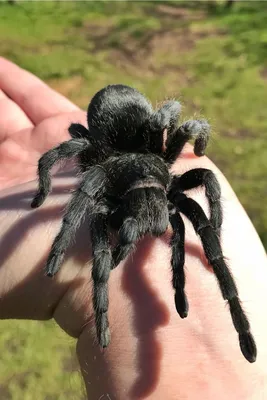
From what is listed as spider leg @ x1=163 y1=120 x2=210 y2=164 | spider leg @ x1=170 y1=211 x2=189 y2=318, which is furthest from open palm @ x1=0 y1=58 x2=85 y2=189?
spider leg @ x1=170 y1=211 x2=189 y2=318

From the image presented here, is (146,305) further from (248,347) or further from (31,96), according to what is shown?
(31,96)

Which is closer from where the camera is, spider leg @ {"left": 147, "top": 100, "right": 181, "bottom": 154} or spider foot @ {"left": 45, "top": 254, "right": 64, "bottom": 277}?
spider foot @ {"left": 45, "top": 254, "right": 64, "bottom": 277}

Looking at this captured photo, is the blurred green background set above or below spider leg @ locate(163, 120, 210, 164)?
below

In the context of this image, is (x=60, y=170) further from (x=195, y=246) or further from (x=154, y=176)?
(x=195, y=246)

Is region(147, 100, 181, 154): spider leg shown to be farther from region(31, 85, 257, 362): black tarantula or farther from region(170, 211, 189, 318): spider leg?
region(170, 211, 189, 318): spider leg

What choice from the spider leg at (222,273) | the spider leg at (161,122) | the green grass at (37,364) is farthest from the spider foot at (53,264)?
the green grass at (37,364)

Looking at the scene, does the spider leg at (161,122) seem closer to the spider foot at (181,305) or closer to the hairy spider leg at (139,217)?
the hairy spider leg at (139,217)

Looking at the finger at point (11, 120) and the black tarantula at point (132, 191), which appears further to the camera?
the finger at point (11, 120)
